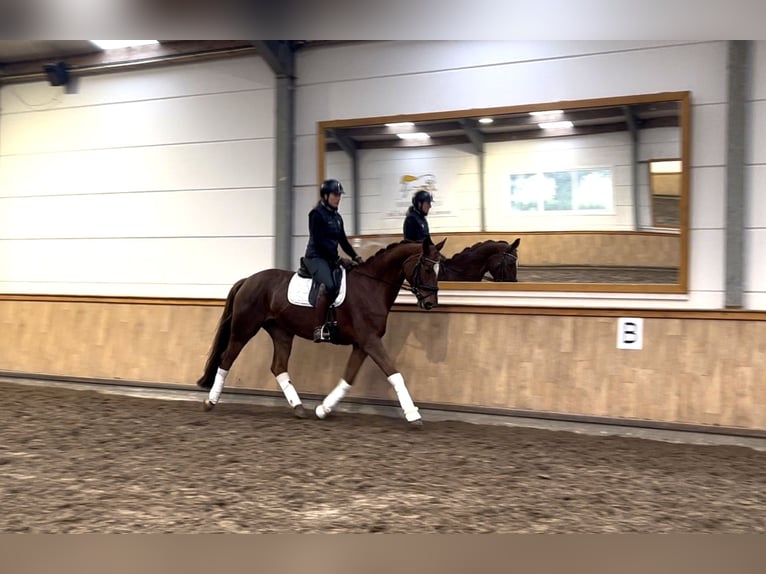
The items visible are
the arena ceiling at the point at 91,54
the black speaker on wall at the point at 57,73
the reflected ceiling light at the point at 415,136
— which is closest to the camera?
the reflected ceiling light at the point at 415,136

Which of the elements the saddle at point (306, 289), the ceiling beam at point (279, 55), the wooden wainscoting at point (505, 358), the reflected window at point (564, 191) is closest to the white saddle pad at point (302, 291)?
the saddle at point (306, 289)

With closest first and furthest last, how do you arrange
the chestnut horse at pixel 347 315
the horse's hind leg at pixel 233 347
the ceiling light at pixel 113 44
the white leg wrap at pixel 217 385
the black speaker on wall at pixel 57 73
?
the chestnut horse at pixel 347 315 < the horse's hind leg at pixel 233 347 < the white leg wrap at pixel 217 385 < the ceiling light at pixel 113 44 < the black speaker on wall at pixel 57 73

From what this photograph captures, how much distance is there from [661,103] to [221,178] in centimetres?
460

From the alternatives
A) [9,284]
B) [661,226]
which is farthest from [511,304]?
[9,284]

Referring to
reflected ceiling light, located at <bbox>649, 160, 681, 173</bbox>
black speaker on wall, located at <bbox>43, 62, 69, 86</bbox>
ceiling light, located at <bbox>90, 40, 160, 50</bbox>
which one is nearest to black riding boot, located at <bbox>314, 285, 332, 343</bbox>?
reflected ceiling light, located at <bbox>649, 160, 681, 173</bbox>

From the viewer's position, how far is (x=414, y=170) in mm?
6434

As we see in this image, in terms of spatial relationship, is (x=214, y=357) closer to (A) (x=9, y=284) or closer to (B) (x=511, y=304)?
(B) (x=511, y=304)

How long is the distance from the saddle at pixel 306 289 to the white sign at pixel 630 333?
7.89 feet

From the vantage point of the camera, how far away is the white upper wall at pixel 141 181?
7180 mm

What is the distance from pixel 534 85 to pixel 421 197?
1.46m

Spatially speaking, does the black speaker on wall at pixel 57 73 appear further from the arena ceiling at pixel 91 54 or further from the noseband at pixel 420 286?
the noseband at pixel 420 286

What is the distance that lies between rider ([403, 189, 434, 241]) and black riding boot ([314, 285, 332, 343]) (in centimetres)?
113

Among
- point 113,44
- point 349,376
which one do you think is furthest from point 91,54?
point 349,376

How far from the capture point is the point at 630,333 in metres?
5.46
